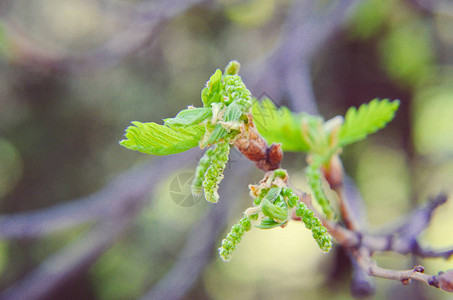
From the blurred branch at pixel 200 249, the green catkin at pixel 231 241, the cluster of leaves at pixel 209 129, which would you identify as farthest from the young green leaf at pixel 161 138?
the blurred branch at pixel 200 249

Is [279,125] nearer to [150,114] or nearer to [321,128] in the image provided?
[321,128]

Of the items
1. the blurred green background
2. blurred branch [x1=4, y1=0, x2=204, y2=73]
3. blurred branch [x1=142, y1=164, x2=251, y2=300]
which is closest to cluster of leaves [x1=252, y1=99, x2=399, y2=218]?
blurred branch [x1=142, y1=164, x2=251, y2=300]

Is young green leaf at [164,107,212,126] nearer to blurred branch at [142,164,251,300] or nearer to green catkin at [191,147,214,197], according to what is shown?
green catkin at [191,147,214,197]

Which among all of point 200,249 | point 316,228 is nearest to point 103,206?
point 200,249

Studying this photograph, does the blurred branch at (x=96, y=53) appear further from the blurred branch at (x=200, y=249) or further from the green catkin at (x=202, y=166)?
the green catkin at (x=202, y=166)

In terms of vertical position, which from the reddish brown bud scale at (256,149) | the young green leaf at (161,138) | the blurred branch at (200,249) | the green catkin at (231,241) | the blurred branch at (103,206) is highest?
the young green leaf at (161,138)

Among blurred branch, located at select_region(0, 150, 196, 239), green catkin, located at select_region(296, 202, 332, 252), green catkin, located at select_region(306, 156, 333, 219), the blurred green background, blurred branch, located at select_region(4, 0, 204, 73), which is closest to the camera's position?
green catkin, located at select_region(296, 202, 332, 252)

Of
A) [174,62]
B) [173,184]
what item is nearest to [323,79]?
[174,62]
